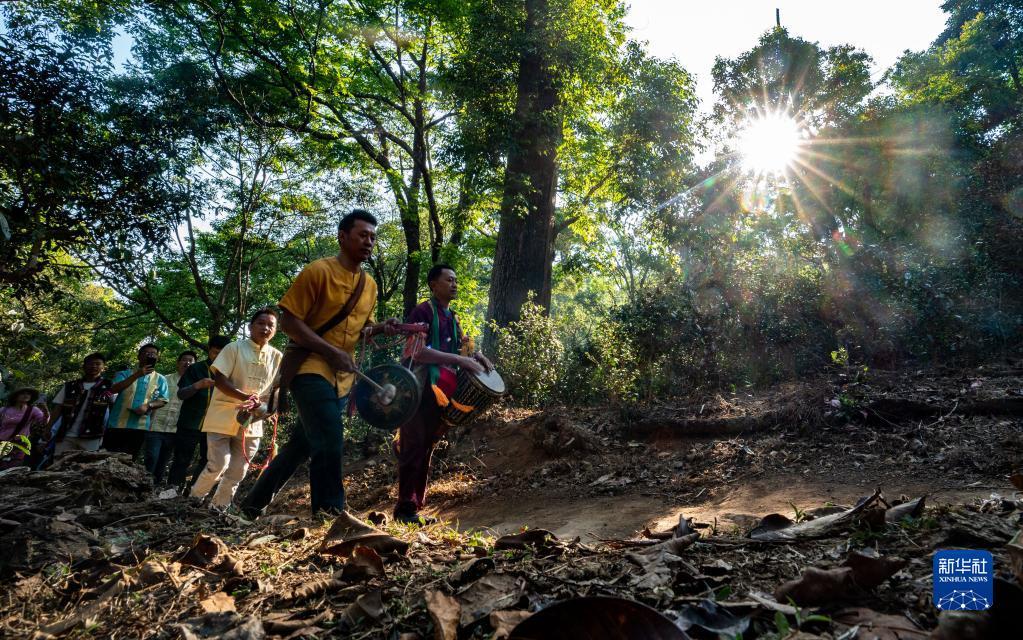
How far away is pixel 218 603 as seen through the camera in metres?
2.03

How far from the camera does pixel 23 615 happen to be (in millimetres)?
2039

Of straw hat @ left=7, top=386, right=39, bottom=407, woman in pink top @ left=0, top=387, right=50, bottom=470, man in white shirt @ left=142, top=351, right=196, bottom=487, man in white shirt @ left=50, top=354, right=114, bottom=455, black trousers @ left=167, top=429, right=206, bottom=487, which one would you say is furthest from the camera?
straw hat @ left=7, top=386, right=39, bottom=407

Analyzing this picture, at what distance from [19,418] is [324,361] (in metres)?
7.73

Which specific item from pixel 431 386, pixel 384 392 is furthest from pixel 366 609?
pixel 431 386

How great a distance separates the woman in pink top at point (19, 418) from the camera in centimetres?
820

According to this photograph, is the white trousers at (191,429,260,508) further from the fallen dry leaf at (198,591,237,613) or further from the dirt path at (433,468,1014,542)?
the fallen dry leaf at (198,591,237,613)

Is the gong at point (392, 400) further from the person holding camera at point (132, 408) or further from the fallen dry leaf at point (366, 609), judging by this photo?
the person holding camera at point (132, 408)

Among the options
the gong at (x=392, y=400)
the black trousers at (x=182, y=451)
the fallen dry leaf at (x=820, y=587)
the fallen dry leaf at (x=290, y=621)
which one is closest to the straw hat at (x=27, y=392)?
the black trousers at (x=182, y=451)

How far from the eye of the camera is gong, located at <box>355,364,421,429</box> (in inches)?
160

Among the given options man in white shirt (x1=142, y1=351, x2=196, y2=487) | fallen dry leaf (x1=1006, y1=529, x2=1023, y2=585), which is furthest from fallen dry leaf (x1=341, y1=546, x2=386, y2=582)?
man in white shirt (x1=142, y1=351, x2=196, y2=487)

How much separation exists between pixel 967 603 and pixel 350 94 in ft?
49.7

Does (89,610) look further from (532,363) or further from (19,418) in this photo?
(19,418)

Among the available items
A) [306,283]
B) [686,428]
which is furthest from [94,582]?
[686,428]

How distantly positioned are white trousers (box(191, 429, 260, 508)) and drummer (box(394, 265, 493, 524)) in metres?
1.95
